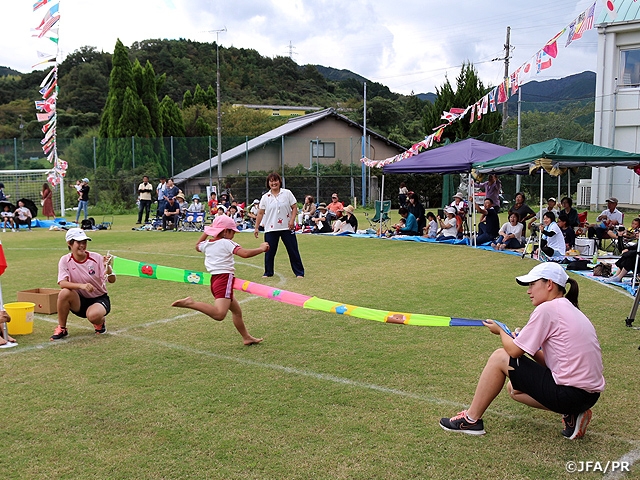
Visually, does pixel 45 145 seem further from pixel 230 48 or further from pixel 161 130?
pixel 230 48

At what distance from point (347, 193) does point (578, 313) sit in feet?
96.8

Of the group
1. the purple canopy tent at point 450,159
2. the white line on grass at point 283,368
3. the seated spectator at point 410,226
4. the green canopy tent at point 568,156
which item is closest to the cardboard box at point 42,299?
the white line on grass at point 283,368

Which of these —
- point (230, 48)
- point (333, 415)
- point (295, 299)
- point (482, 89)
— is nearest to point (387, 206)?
point (295, 299)

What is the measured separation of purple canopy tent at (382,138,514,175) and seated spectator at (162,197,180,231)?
7.89m

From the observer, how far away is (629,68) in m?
27.5

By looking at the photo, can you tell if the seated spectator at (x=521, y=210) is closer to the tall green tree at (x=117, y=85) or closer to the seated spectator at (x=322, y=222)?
the seated spectator at (x=322, y=222)

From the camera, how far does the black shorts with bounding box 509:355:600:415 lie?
4.04 meters

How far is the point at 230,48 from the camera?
78.0 m

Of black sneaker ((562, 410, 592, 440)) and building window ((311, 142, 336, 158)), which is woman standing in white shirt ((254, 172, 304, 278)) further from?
building window ((311, 142, 336, 158))

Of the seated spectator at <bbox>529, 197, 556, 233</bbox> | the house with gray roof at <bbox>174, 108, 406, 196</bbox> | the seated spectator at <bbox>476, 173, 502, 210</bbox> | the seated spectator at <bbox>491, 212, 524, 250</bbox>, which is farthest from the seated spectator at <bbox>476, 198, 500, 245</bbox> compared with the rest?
the house with gray roof at <bbox>174, 108, 406, 196</bbox>

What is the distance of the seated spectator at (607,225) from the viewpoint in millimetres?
15018

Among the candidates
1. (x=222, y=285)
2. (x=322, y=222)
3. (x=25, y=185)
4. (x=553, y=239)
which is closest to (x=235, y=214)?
(x=322, y=222)

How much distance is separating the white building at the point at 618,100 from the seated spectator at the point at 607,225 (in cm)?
925

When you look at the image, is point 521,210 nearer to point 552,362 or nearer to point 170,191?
point 170,191
